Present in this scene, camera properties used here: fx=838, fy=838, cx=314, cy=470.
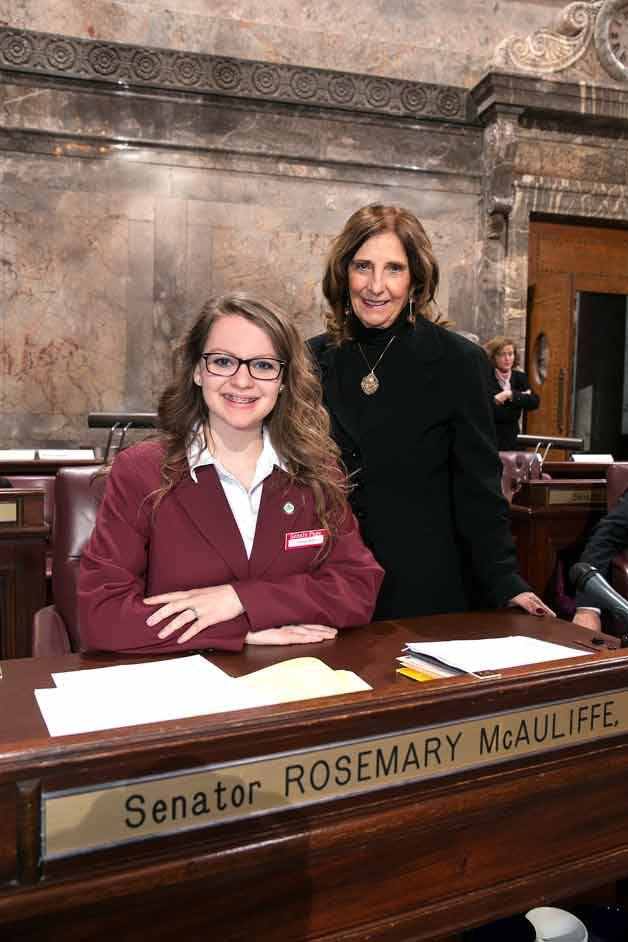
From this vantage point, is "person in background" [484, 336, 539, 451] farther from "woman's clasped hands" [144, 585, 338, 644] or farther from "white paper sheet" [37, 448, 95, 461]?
"woman's clasped hands" [144, 585, 338, 644]

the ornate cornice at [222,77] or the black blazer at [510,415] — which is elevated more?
the ornate cornice at [222,77]

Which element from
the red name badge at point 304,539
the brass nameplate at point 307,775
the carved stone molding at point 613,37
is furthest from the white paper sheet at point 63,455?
the carved stone molding at point 613,37

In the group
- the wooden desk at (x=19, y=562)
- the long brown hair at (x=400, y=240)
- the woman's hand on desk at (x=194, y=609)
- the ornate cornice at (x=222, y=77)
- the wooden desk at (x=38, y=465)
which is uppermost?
the ornate cornice at (x=222, y=77)

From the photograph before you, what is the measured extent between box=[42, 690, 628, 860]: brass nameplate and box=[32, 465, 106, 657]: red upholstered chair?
1.23 m

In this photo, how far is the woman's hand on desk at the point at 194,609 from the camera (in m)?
1.60

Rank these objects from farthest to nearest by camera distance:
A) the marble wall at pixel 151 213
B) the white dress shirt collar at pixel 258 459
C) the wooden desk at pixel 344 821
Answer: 1. the marble wall at pixel 151 213
2. the white dress shirt collar at pixel 258 459
3. the wooden desk at pixel 344 821

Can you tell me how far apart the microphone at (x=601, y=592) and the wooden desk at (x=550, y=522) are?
78.6 inches

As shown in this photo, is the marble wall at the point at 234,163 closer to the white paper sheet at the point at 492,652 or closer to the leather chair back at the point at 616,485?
the leather chair back at the point at 616,485

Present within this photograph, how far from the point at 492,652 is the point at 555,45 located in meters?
7.64

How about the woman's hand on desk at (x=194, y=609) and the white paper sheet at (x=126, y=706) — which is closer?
the white paper sheet at (x=126, y=706)

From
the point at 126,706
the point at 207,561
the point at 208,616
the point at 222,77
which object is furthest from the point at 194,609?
the point at 222,77

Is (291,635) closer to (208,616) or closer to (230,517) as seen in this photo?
(208,616)

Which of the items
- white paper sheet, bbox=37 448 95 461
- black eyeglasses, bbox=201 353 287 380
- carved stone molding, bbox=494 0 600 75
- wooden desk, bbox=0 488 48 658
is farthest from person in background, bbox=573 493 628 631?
carved stone molding, bbox=494 0 600 75

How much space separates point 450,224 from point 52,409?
3.92 meters
